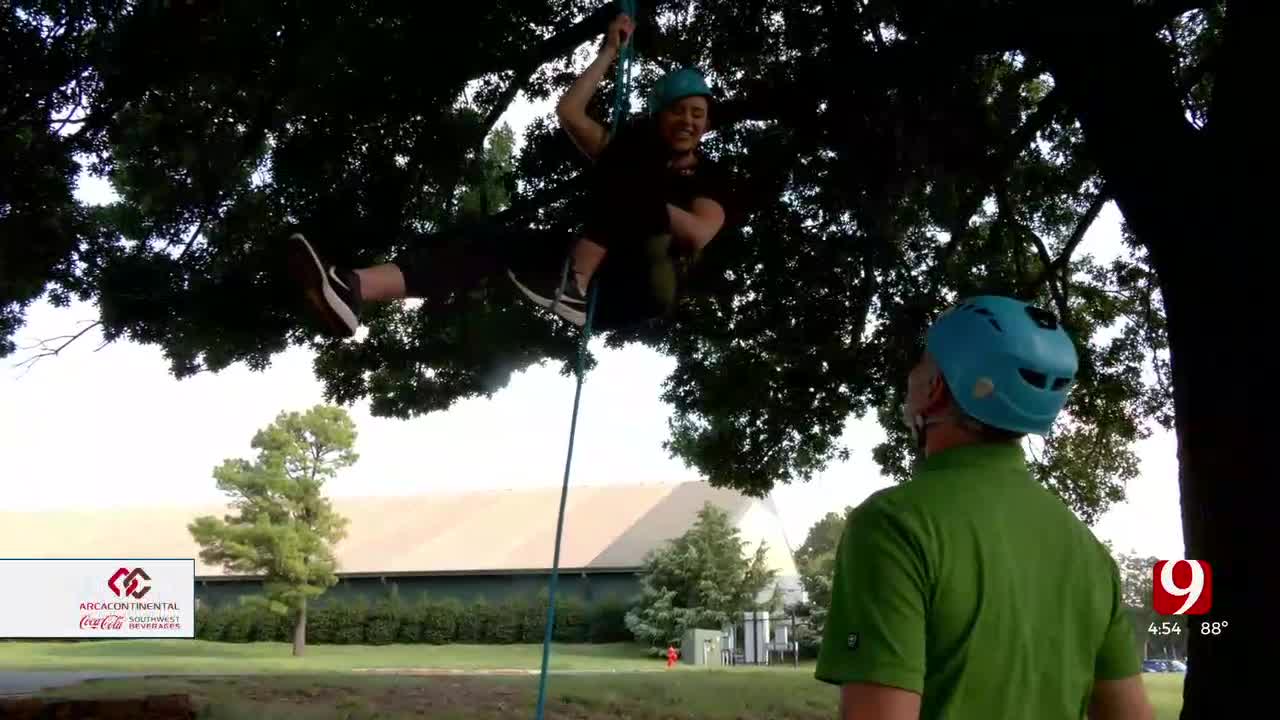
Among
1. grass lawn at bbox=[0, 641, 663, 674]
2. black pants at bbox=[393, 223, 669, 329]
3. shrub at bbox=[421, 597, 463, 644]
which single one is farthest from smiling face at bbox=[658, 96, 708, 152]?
shrub at bbox=[421, 597, 463, 644]

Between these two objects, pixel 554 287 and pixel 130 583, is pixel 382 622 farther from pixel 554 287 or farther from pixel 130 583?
pixel 554 287

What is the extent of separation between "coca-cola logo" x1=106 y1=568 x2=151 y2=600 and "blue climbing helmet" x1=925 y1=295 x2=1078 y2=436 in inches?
1110

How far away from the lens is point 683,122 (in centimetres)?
422

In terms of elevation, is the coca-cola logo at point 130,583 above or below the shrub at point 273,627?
above

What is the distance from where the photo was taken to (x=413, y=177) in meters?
7.60

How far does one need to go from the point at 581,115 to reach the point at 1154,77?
3.40 metres

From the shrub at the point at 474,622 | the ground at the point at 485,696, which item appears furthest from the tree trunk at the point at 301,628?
the ground at the point at 485,696

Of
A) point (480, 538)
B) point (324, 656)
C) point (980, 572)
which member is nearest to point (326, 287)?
point (980, 572)

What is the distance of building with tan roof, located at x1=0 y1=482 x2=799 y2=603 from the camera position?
32406 mm

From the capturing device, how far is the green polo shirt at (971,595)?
1.44 meters

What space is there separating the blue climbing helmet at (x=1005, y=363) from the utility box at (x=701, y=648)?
23784mm

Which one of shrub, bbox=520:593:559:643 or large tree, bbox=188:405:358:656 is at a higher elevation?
large tree, bbox=188:405:358:656

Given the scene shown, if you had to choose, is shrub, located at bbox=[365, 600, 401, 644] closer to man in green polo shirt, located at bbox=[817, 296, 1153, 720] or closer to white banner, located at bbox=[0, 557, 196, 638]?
white banner, located at bbox=[0, 557, 196, 638]

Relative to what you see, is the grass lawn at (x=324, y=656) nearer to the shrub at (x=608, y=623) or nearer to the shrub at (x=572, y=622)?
the shrub at (x=572, y=622)
